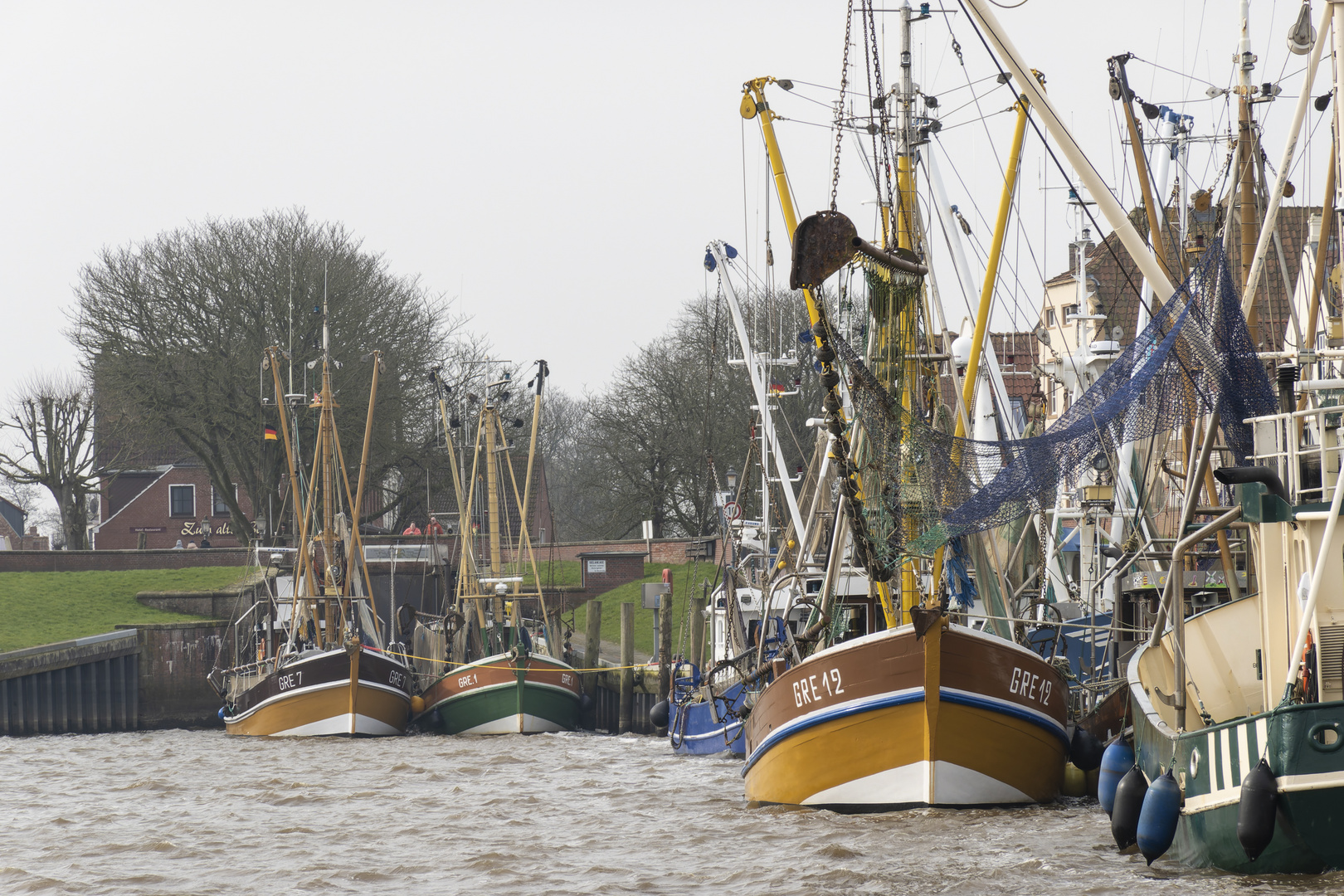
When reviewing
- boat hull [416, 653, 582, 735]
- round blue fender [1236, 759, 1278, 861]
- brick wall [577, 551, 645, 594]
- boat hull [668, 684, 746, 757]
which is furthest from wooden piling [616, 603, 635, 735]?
round blue fender [1236, 759, 1278, 861]

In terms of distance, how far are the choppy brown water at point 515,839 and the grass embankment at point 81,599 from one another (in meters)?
15.0

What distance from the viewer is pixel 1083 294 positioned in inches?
959

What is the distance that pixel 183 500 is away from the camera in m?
61.3

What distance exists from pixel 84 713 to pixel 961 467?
1117 inches

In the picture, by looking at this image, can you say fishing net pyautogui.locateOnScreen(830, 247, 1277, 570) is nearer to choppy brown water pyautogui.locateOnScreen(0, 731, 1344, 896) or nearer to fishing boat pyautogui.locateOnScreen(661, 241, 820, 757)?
→ choppy brown water pyautogui.locateOnScreen(0, 731, 1344, 896)

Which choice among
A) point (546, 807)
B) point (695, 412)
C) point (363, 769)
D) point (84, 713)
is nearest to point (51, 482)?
point (84, 713)

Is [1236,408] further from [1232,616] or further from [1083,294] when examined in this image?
[1083,294]

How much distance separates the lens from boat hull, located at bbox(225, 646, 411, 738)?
3100cm

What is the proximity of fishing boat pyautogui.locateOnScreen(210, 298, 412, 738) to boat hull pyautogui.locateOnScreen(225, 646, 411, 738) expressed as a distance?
17 mm

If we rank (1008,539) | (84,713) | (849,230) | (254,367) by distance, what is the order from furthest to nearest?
1. (254,367)
2. (84,713)
3. (1008,539)
4. (849,230)

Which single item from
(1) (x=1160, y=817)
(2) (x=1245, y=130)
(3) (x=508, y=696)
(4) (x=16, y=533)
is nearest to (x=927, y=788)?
(1) (x=1160, y=817)

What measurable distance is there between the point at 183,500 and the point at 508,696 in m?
34.4

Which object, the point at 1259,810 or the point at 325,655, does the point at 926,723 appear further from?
the point at 325,655

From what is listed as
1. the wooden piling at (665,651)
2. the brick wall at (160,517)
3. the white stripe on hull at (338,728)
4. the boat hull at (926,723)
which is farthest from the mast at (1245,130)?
the brick wall at (160,517)
